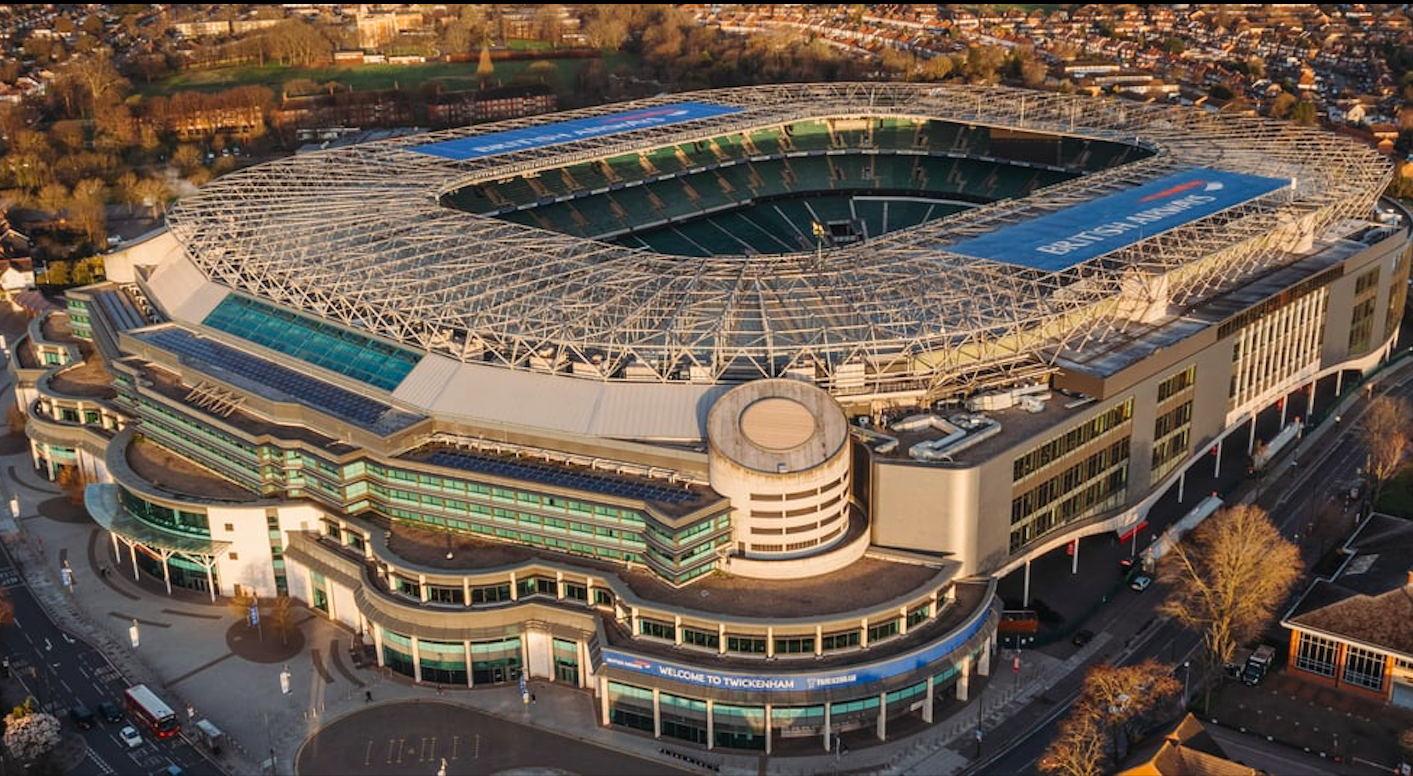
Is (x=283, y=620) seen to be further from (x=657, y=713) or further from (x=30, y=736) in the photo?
(x=657, y=713)

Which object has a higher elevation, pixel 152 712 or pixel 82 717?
pixel 152 712

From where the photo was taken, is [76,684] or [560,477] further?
[560,477]

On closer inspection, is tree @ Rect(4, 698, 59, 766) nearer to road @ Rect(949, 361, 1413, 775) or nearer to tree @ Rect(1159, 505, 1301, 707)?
road @ Rect(949, 361, 1413, 775)

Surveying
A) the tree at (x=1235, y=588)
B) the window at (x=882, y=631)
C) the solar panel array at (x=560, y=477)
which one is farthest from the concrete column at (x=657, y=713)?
the tree at (x=1235, y=588)

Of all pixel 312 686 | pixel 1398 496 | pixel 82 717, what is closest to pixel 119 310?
pixel 82 717

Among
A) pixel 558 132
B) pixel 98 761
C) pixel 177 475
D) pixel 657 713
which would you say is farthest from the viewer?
pixel 558 132

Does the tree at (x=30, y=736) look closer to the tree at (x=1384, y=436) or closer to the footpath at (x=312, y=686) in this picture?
the footpath at (x=312, y=686)

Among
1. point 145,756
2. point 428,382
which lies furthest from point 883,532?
point 145,756
